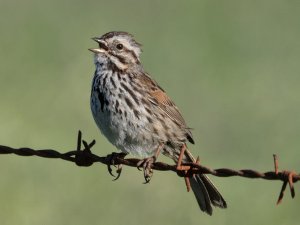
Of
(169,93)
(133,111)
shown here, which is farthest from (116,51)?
(169,93)

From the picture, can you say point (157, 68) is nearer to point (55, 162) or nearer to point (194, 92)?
point (194, 92)

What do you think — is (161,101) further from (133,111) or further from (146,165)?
(146,165)

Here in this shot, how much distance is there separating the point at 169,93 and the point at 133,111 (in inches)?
209

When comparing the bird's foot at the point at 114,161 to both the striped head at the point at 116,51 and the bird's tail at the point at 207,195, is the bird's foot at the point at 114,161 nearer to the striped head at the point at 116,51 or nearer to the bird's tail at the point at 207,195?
the bird's tail at the point at 207,195

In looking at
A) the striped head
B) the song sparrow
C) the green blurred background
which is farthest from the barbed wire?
the green blurred background

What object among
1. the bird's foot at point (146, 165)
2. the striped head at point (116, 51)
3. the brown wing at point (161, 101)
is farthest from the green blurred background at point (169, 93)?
the bird's foot at point (146, 165)

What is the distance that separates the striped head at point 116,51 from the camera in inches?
390

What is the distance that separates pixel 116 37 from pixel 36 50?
5889mm

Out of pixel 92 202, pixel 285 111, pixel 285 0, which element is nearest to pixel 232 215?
pixel 92 202

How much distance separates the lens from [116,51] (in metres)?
10.0

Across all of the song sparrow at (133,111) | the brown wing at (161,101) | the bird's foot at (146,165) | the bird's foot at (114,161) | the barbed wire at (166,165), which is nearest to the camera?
the barbed wire at (166,165)

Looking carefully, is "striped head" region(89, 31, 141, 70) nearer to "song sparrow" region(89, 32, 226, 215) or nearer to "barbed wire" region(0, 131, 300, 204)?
"song sparrow" region(89, 32, 226, 215)

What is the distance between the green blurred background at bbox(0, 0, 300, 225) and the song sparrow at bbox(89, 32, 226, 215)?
1.90m

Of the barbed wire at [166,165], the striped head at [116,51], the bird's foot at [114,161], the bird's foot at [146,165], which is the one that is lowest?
the barbed wire at [166,165]
